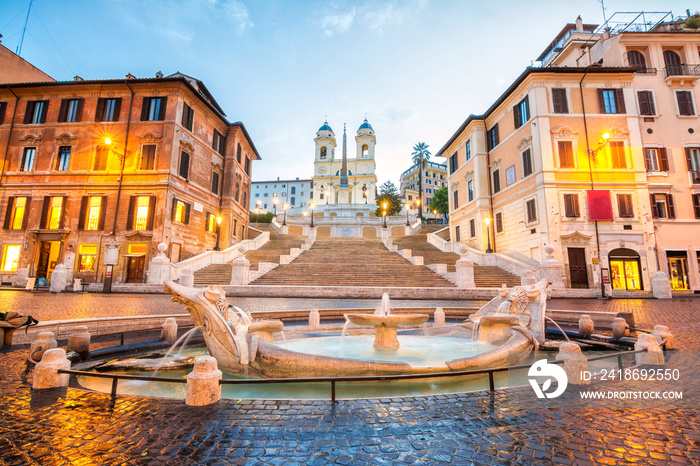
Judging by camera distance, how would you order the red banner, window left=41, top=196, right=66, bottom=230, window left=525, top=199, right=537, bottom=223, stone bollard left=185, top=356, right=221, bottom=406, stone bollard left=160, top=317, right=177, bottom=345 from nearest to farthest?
stone bollard left=185, top=356, right=221, bottom=406, stone bollard left=160, top=317, right=177, bottom=345, the red banner, window left=525, top=199, right=537, bottom=223, window left=41, top=196, right=66, bottom=230

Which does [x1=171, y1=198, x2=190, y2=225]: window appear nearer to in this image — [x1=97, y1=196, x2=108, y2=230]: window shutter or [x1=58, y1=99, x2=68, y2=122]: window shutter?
[x1=97, y1=196, x2=108, y2=230]: window shutter

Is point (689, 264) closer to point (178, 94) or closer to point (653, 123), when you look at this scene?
point (653, 123)

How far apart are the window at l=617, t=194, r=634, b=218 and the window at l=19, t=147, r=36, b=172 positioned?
43433 mm

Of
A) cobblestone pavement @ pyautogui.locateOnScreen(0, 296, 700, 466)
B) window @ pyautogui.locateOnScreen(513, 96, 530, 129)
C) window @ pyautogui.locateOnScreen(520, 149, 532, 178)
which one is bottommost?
cobblestone pavement @ pyautogui.locateOnScreen(0, 296, 700, 466)

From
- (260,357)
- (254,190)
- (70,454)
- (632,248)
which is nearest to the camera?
(70,454)

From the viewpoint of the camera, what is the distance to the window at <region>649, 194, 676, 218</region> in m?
22.8

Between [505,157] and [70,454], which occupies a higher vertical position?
[505,157]

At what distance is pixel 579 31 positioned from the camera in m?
31.9

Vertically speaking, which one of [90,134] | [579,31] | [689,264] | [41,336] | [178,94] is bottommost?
[41,336]

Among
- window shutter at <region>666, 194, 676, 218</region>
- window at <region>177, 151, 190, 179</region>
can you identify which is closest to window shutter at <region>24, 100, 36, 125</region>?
window at <region>177, 151, 190, 179</region>

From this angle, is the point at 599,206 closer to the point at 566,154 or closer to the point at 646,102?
the point at 566,154

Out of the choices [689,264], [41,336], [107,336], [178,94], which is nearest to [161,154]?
[178,94]

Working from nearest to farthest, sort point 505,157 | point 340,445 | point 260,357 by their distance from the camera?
point 340,445, point 260,357, point 505,157

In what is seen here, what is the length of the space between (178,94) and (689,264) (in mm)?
39027
